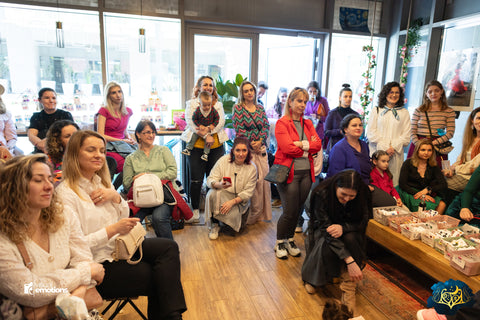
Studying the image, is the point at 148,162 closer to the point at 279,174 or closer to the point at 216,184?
the point at 216,184

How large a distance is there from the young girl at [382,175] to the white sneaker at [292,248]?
3.22 ft

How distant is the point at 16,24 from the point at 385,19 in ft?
18.6

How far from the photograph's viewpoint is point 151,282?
177cm

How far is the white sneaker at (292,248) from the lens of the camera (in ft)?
9.68

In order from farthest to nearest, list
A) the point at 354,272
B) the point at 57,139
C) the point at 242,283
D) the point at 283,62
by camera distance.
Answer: the point at 283,62
the point at 242,283
the point at 57,139
the point at 354,272

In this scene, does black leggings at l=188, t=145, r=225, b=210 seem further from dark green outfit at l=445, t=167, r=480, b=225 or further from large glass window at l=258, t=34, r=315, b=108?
dark green outfit at l=445, t=167, r=480, b=225

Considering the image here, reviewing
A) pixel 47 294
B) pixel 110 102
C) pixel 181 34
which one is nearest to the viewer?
pixel 47 294

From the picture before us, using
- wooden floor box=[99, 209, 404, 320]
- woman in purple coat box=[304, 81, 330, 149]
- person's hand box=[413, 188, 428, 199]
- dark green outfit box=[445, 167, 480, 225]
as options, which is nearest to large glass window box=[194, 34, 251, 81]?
woman in purple coat box=[304, 81, 330, 149]

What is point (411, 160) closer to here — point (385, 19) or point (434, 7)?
point (434, 7)

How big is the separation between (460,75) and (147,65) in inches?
179

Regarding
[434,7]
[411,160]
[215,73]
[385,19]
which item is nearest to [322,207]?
[411,160]

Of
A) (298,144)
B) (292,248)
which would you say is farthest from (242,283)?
(298,144)

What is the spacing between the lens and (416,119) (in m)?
3.65

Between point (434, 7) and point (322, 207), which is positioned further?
point (434, 7)
